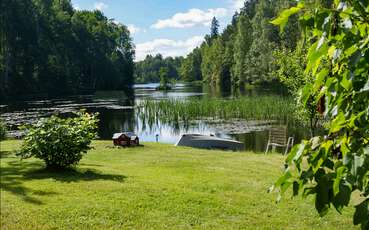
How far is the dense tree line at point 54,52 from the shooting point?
224 ft

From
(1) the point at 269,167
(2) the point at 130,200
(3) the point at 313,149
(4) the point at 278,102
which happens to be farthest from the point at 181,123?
(3) the point at 313,149

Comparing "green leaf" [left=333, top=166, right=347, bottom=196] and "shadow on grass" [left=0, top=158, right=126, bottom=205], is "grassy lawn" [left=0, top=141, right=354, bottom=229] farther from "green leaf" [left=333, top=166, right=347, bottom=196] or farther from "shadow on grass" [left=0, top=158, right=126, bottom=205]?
"green leaf" [left=333, top=166, right=347, bottom=196]

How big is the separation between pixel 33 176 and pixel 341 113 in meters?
8.25

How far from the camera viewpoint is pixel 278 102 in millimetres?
31109

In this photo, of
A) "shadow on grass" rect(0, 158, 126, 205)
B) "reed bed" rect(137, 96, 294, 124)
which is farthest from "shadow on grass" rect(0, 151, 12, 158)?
"reed bed" rect(137, 96, 294, 124)

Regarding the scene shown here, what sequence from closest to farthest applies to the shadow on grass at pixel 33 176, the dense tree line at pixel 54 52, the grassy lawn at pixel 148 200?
1. the grassy lawn at pixel 148 200
2. the shadow on grass at pixel 33 176
3. the dense tree line at pixel 54 52

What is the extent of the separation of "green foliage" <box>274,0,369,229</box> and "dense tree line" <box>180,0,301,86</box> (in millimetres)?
21412

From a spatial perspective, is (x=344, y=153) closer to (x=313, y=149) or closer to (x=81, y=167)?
(x=313, y=149)

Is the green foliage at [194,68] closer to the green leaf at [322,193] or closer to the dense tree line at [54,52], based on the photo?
the dense tree line at [54,52]

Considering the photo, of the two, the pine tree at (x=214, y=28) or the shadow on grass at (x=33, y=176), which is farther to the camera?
the pine tree at (x=214, y=28)

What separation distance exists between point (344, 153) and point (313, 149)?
14 cm

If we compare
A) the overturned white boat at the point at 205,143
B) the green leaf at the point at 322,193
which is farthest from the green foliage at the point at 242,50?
the green leaf at the point at 322,193

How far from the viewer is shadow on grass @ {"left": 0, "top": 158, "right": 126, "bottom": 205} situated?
24.8 feet

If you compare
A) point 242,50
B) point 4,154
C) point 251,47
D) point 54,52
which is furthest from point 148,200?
point 54,52
